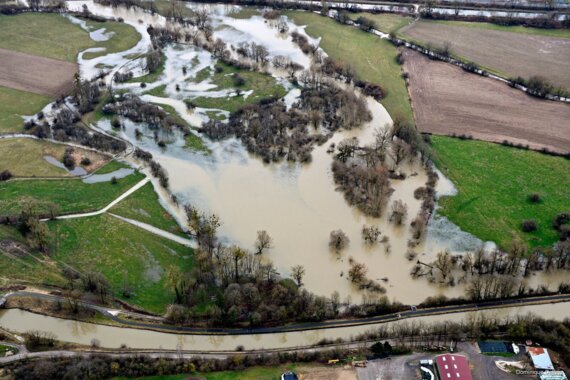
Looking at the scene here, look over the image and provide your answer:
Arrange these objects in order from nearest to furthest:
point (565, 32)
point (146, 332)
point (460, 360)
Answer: point (460, 360) < point (146, 332) < point (565, 32)

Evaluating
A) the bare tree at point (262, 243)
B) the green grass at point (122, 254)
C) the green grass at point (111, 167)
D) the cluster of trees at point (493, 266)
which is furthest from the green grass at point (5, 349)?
the cluster of trees at point (493, 266)

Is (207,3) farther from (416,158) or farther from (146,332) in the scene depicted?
(146,332)

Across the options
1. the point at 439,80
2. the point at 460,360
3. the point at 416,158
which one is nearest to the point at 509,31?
the point at 439,80

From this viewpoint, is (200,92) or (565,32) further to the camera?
(565,32)

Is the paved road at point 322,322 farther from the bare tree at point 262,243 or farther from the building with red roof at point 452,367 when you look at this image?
the bare tree at point 262,243

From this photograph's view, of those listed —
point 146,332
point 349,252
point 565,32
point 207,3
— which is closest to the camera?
point 146,332

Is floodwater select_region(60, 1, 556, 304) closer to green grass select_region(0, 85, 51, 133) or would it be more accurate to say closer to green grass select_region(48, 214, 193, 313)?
green grass select_region(48, 214, 193, 313)

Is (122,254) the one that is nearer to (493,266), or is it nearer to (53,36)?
(493,266)

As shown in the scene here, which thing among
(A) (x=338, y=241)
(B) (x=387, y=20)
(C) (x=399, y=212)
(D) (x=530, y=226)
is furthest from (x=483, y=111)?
(B) (x=387, y=20)
